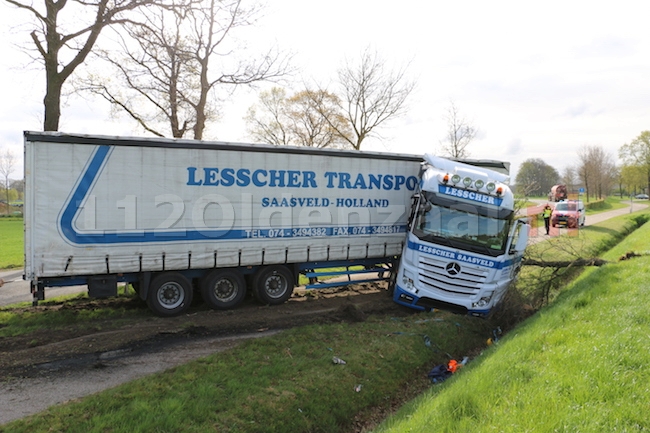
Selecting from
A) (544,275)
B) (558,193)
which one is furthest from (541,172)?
(544,275)

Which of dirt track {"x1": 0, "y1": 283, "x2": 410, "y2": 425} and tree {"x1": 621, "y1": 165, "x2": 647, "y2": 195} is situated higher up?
tree {"x1": 621, "y1": 165, "x2": 647, "y2": 195}

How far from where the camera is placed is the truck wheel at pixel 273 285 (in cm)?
1047

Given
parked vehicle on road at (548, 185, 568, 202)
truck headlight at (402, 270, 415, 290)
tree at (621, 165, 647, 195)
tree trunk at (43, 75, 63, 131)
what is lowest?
truck headlight at (402, 270, 415, 290)

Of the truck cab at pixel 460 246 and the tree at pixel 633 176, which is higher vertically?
the tree at pixel 633 176

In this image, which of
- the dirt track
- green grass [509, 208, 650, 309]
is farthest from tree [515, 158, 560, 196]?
the dirt track

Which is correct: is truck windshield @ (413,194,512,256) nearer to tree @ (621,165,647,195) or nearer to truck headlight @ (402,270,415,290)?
truck headlight @ (402,270,415,290)

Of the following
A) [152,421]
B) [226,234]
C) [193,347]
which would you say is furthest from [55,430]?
[226,234]

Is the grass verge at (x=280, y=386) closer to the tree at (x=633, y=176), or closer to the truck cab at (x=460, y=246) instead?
the truck cab at (x=460, y=246)

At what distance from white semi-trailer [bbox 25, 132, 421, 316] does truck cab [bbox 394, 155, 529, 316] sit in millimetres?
1759

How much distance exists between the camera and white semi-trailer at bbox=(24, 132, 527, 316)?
28.0 feet

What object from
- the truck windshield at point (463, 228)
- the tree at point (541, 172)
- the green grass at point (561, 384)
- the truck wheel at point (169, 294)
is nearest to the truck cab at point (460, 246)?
the truck windshield at point (463, 228)

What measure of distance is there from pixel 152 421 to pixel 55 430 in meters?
1.00

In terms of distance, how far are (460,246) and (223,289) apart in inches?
217

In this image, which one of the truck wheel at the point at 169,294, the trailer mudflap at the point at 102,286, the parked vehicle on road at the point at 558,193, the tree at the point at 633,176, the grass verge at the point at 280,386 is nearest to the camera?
the grass verge at the point at 280,386
